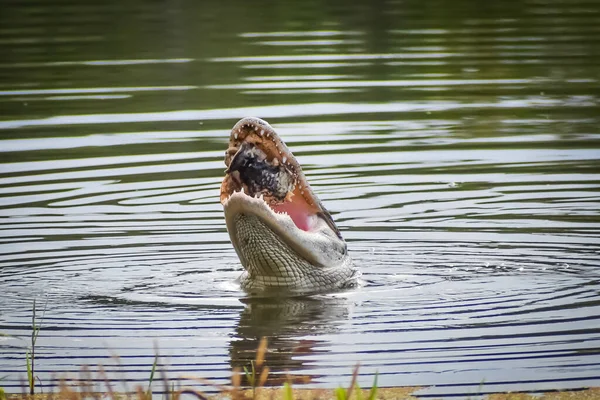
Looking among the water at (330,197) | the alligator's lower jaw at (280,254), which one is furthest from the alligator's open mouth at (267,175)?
the water at (330,197)

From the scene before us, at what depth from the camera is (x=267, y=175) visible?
8.38 m

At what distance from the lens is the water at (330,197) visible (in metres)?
7.45

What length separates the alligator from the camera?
26.8 ft

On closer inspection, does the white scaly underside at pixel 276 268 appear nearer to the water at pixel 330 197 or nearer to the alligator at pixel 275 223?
the alligator at pixel 275 223

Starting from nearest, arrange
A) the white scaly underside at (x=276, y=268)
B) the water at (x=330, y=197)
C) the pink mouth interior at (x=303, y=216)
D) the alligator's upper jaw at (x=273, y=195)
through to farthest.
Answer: the water at (x=330, y=197) → the alligator's upper jaw at (x=273, y=195) → the white scaly underside at (x=276, y=268) → the pink mouth interior at (x=303, y=216)

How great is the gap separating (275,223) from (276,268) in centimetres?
50

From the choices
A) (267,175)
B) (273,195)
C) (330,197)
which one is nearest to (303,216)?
(273,195)

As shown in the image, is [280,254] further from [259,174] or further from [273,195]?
[259,174]

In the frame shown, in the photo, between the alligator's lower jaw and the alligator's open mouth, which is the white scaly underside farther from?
the alligator's open mouth

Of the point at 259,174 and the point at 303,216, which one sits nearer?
the point at 259,174

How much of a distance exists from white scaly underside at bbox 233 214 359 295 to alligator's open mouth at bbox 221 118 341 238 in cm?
20

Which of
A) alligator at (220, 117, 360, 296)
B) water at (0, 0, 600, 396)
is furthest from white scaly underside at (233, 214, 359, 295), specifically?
water at (0, 0, 600, 396)

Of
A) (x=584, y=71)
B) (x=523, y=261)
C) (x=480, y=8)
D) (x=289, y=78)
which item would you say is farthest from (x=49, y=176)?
(x=480, y=8)

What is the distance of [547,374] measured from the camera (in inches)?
268
